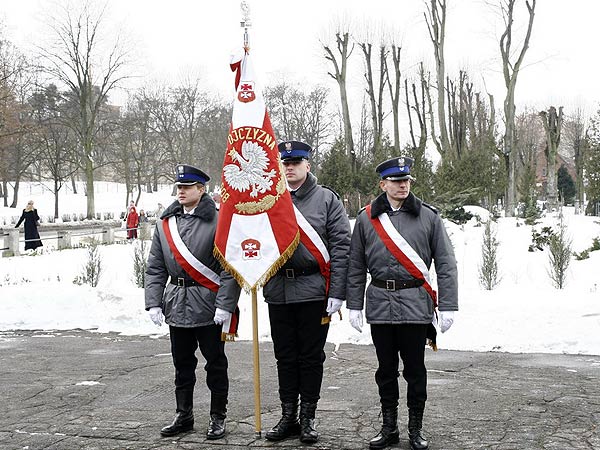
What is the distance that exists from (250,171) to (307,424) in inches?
73.2

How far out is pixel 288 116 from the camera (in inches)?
2323

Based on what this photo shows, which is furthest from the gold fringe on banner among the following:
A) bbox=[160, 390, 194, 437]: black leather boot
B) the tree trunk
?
the tree trunk

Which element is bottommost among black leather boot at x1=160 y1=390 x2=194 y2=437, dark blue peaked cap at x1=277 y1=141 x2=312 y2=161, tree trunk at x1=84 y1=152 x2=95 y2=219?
black leather boot at x1=160 y1=390 x2=194 y2=437

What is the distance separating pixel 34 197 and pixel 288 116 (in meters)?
23.8

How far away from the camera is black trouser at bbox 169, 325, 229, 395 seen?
205 inches

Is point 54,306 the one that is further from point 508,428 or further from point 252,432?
point 508,428

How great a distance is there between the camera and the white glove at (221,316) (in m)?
5.02

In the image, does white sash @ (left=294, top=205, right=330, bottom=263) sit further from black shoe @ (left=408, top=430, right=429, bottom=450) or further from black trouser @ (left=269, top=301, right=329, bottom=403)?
black shoe @ (left=408, top=430, right=429, bottom=450)

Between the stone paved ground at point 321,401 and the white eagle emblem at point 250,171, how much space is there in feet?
5.88

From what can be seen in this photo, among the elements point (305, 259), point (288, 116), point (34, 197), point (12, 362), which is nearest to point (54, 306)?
point (12, 362)

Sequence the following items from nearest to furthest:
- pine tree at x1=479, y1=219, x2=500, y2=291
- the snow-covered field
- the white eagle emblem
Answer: the white eagle emblem < the snow-covered field < pine tree at x1=479, y1=219, x2=500, y2=291

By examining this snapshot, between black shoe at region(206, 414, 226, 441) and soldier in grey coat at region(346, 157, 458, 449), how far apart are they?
3.59ft

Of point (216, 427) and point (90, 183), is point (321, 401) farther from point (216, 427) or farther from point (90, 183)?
point (90, 183)

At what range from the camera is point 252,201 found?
17.3 ft
